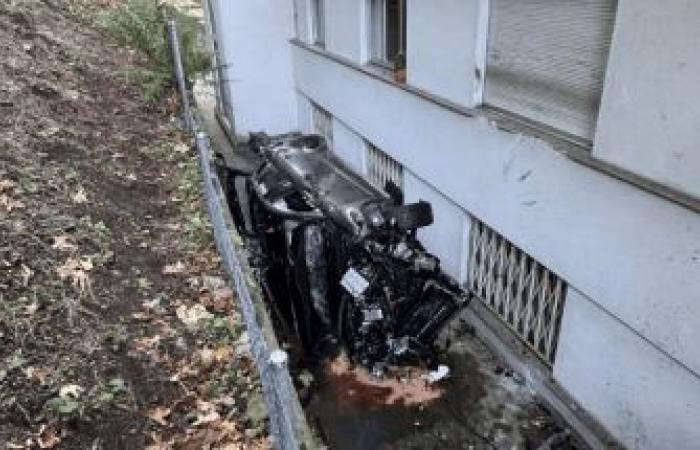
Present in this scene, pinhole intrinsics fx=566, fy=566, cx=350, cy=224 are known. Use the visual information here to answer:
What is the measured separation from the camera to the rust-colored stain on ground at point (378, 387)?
19.1 ft

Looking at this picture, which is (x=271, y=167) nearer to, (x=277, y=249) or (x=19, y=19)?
(x=277, y=249)

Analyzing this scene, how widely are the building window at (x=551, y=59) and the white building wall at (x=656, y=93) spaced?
0.32 metres

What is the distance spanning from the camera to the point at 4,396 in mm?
3613

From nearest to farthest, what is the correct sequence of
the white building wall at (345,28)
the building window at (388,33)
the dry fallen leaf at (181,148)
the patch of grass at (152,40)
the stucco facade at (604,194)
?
the stucco facade at (604,194)
the building window at (388,33)
the dry fallen leaf at (181,148)
the white building wall at (345,28)
the patch of grass at (152,40)

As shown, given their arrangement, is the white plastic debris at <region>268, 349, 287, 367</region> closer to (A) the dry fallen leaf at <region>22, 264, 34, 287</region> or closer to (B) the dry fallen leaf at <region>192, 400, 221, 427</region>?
(B) the dry fallen leaf at <region>192, 400, 221, 427</region>

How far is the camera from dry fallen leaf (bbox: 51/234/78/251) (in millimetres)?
5124

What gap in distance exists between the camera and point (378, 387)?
599cm

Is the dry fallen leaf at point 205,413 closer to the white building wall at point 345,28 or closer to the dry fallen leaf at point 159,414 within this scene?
the dry fallen leaf at point 159,414

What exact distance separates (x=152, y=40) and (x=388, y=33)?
642 centimetres

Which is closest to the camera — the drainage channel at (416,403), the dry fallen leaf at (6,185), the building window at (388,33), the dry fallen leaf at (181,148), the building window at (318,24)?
the drainage channel at (416,403)

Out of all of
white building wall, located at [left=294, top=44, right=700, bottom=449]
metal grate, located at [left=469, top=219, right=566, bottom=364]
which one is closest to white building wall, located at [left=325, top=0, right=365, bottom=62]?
white building wall, located at [left=294, top=44, right=700, bottom=449]

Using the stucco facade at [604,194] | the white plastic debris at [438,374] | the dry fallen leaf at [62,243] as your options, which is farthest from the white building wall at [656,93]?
the dry fallen leaf at [62,243]

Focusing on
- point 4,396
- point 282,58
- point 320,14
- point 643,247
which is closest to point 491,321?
point 643,247

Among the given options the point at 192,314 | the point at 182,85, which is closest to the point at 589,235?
the point at 192,314
